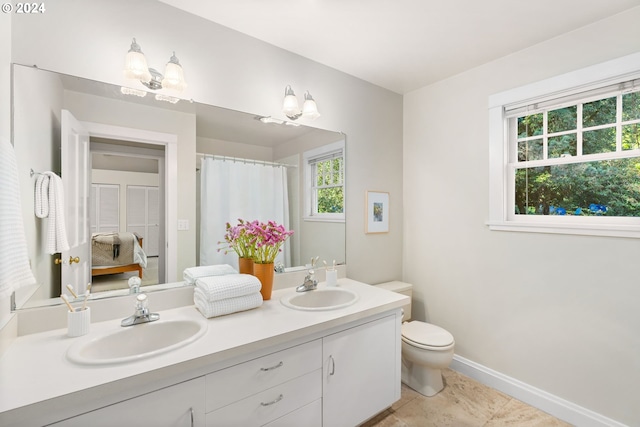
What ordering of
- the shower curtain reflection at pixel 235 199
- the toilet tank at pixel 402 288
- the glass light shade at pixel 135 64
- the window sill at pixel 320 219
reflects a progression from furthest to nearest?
the toilet tank at pixel 402 288, the window sill at pixel 320 219, the shower curtain reflection at pixel 235 199, the glass light shade at pixel 135 64

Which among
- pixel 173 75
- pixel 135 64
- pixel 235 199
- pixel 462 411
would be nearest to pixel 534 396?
pixel 462 411

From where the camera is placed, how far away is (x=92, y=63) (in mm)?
1394

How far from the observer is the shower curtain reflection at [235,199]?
5.67ft

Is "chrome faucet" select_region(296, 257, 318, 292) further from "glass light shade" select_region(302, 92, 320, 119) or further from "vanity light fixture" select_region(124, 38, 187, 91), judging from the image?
"vanity light fixture" select_region(124, 38, 187, 91)

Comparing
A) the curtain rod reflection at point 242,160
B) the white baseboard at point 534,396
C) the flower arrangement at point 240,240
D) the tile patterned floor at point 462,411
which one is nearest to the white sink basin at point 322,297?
the flower arrangement at point 240,240

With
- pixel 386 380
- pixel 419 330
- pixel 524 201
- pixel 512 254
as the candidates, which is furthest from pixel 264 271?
pixel 524 201

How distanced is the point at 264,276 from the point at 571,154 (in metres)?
2.15

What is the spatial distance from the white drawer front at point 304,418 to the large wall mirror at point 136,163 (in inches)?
34.2

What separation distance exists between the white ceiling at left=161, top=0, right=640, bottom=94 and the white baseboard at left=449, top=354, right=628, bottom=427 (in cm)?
234

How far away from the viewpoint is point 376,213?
2.57 m

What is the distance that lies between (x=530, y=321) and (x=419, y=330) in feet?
2.44

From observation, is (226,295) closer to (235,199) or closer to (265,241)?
(265,241)

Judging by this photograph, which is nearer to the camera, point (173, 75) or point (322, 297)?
point (173, 75)

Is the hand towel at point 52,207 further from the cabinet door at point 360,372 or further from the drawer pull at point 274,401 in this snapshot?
the cabinet door at point 360,372
